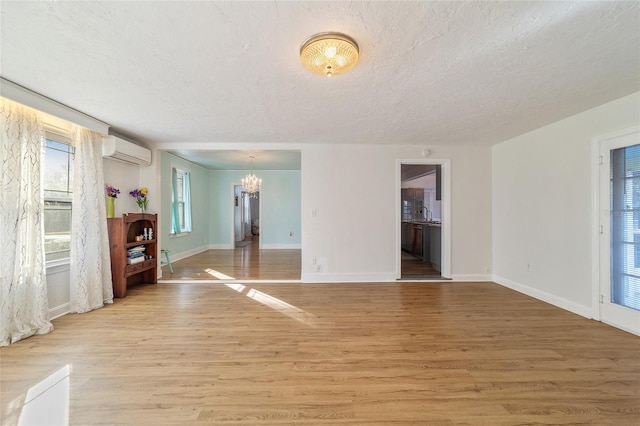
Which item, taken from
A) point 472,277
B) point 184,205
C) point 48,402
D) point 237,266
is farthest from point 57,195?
A: point 472,277

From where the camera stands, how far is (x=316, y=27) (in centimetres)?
145

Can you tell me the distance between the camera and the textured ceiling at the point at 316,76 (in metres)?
1.35

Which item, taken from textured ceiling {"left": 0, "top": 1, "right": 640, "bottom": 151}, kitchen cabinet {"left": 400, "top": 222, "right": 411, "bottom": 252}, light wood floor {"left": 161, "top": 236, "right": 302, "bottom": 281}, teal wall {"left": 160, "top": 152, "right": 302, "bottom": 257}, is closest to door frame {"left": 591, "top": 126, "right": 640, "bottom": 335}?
textured ceiling {"left": 0, "top": 1, "right": 640, "bottom": 151}

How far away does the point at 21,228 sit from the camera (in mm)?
2291

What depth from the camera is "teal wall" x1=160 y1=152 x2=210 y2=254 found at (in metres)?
5.39

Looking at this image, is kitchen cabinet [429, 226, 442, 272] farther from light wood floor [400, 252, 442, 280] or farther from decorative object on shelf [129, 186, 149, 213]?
decorative object on shelf [129, 186, 149, 213]

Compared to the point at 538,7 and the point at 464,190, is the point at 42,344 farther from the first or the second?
the point at 464,190

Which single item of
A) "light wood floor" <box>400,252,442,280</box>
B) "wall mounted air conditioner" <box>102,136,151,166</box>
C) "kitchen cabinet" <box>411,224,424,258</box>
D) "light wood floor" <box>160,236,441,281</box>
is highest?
"wall mounted air conditioner" <box>102,136,151,166</box>

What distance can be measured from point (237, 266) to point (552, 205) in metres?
5.68

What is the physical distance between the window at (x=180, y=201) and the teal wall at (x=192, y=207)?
133 mm

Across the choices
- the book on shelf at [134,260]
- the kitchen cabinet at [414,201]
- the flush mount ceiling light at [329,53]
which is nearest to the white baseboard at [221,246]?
the book on shelf at [134,260]

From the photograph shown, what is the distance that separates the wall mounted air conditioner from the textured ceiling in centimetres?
38

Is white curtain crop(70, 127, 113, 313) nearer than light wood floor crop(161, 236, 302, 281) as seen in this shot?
Yes

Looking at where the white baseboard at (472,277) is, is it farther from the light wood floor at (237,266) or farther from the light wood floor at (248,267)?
the light wood floor at (237,266)
